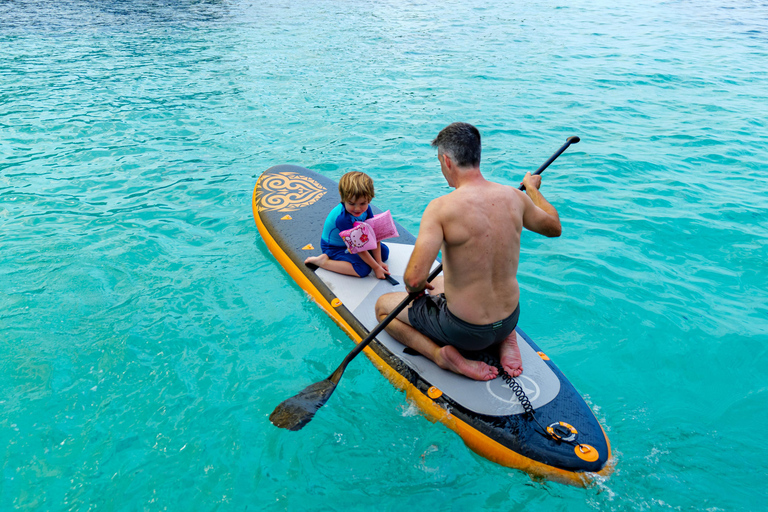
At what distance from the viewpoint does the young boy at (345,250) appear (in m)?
4.72

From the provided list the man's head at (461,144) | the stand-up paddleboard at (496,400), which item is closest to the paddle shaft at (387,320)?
the stand-up paddleboard at (496,400)

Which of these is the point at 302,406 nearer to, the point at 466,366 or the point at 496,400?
the point at 466,366

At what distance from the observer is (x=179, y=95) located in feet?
37.5

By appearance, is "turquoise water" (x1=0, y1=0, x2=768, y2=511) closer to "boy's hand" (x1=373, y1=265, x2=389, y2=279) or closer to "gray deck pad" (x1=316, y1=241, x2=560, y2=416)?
"gray deck pad" (x1=316, y1=241, x2=560, y2=416)

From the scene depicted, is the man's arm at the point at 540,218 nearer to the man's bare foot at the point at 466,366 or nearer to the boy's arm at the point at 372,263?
the man's bare foot at the point at 466,366

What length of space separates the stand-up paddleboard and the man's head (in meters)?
1.56

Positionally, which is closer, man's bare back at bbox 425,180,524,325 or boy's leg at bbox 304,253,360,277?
man's bare back at bbox 425,180,524,325

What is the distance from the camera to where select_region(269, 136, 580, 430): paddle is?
3.77m

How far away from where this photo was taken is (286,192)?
265 inches

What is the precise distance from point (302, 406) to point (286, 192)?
3.54m

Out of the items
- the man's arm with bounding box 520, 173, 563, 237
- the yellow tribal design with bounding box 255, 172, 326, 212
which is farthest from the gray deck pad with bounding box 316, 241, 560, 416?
the yellow tribal design with bounding box 255, 172, 326, 212

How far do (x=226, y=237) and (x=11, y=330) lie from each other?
7.97ft

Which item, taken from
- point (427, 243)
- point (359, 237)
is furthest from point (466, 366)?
point (359, 237)

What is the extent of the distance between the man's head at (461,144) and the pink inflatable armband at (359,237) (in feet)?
5.26
